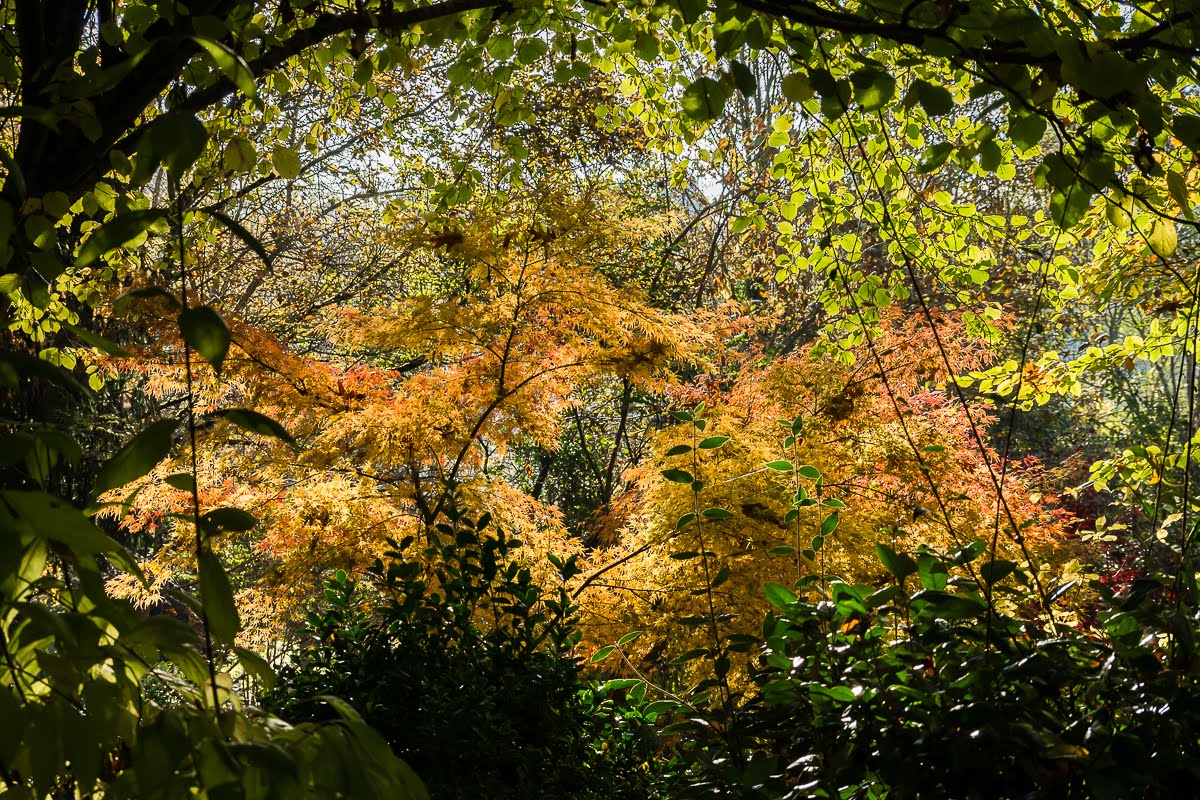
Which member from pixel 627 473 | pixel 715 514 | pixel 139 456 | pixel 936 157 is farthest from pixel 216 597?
pixel 627 473

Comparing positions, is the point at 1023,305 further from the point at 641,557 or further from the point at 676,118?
the point at 676,118

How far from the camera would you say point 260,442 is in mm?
5605

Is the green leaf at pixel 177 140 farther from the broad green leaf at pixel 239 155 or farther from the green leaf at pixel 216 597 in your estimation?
the broad green leaf at pixel 239 155

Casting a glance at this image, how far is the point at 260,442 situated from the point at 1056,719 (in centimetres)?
519

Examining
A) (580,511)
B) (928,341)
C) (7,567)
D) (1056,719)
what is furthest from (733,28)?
(580,511)

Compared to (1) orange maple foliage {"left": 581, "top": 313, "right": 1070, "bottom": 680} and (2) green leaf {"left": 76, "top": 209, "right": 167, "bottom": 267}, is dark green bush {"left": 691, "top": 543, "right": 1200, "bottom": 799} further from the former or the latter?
(1) orange maple foliage {"left": 581, "top": 313, "right": 1070, "bottom": 680}

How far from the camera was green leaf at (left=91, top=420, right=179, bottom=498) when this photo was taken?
0.60 metres

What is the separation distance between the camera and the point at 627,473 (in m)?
4.25

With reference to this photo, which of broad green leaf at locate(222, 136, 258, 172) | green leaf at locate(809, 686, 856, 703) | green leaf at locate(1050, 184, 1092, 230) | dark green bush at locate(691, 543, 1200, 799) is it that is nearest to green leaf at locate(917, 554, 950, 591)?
dark green bush at locate(691, 543, 1200, 799)

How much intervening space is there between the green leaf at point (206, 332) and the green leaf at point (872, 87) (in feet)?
3.23

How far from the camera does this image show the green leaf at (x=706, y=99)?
150 cm

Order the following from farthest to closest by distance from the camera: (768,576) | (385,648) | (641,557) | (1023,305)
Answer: (1023,305) < (641,557) < (768,576) < (385,648)

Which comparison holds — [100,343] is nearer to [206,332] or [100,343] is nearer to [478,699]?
[206,332]

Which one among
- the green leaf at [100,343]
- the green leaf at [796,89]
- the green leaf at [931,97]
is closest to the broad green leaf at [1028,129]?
the green leaf at [931,97]
